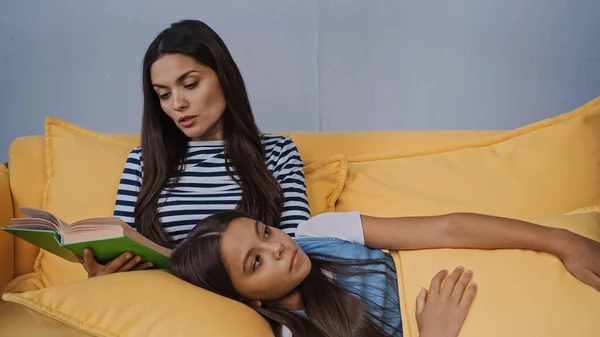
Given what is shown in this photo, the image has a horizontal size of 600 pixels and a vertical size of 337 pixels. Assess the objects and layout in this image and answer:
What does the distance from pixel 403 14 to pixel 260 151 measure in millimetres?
689

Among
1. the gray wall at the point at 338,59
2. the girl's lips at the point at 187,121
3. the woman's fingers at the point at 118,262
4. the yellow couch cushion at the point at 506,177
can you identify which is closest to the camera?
the woman's fingers at the point at 118,262

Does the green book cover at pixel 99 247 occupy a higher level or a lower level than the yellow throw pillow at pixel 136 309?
higher

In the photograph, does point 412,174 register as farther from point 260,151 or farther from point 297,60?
point 297,60

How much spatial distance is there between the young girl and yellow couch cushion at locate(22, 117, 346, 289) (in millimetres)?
318

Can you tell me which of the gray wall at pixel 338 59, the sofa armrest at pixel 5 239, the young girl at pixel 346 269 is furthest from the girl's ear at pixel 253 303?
the gray wall at pixel 338 59

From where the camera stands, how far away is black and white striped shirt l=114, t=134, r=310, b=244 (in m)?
1.46

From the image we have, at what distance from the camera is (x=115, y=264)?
47.3 inches

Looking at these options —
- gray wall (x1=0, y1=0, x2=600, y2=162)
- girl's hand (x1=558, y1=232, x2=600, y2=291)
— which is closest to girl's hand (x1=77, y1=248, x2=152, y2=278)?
girl's hand (x1=558, y1=232, x2=600, y2=291)

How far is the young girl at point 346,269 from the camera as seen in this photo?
111cm

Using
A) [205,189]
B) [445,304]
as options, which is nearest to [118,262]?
[205,189]

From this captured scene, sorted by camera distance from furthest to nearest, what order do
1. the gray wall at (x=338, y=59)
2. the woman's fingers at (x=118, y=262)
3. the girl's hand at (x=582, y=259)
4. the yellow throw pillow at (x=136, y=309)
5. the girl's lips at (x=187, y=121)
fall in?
the gray wall at (x=338, y=59) < the girl's lips at (x=187, y=121) < the woman's fingers at (x=118, y=262) < the girl's hand at (x=582, y=259) < the yellow throw pillow at (x=136, y=309)

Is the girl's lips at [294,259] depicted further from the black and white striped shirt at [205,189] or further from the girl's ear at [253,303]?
the black and white striped shirt at [205,189]

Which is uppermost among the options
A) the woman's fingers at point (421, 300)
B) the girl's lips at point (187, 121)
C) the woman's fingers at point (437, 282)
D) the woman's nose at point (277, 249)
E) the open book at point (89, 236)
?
the girl's lips at point (187, 121)

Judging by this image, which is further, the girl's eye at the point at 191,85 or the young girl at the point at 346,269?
the girl's eye at the point at 191,85
